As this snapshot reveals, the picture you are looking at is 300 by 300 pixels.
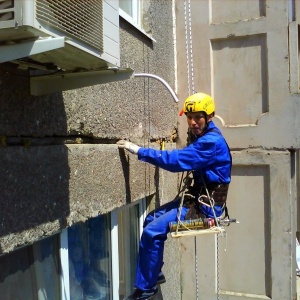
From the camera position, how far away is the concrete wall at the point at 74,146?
2.52 metres

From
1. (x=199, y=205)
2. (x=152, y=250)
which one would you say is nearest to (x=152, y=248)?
(x=152, y=250)

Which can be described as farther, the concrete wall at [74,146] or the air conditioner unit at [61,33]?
the concrete wall at [74,146]

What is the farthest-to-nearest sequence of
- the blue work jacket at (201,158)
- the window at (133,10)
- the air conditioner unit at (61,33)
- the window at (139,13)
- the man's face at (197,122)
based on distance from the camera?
the window at (139,13)
the window at (133,10)
the man's face at (197,122)
the blue work jacket at (201,158)
the air conditioner unit at (61,33)

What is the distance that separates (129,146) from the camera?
150 inches

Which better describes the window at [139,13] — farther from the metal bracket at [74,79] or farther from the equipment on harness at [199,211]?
the metal bracket at [74,79]

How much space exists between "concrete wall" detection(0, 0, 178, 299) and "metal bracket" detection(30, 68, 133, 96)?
87mm

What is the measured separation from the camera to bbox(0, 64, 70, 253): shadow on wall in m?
2.46

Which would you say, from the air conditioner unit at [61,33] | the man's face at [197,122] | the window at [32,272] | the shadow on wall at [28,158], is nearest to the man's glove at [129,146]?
the man's face at [197,122]

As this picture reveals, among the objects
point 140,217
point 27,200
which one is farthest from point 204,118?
point 27,200

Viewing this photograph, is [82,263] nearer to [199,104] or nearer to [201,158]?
[201,158]

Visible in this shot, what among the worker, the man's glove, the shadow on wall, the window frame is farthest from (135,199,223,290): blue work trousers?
the shadow on wall

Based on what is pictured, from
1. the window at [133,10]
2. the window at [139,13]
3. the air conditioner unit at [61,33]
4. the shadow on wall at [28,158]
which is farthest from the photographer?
the window at [139,13]

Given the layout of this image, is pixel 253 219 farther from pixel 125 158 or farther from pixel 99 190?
pixel 99 190

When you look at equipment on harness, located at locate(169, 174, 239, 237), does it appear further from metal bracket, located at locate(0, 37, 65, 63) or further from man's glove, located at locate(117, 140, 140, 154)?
metal bracket, located at locate(0, 37, 65, 63)
